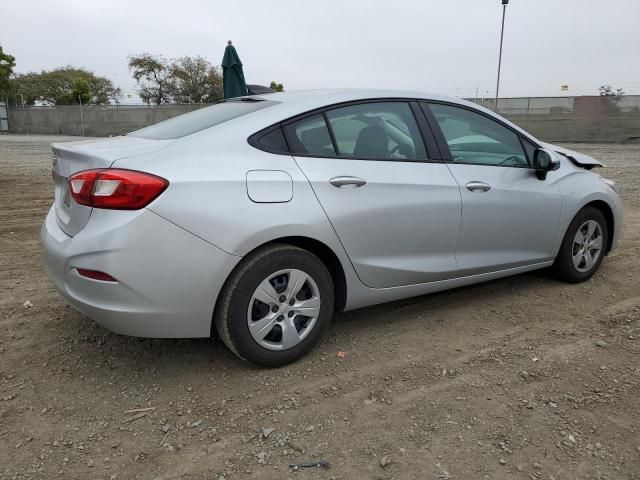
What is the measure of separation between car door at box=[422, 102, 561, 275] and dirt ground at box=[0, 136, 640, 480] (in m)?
0.43

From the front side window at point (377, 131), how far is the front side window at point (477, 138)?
27 cm

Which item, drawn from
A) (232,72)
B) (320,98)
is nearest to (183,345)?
(320,98)

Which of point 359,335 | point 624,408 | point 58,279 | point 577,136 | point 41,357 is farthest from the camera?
point 577,136

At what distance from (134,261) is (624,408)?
2449 millimetres

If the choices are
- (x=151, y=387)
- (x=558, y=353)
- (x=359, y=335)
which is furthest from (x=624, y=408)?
(x=151, y=387)

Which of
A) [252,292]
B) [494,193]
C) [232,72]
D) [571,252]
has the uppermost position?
[232,72]

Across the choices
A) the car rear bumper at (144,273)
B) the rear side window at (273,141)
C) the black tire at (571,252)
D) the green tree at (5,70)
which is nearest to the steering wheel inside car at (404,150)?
the rear side window at (273,141)

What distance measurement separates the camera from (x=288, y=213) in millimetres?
2707

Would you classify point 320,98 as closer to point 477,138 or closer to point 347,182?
point 347,182

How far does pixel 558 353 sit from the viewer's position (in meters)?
3.09

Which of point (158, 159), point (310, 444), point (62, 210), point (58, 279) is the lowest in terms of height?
point (310, 444)

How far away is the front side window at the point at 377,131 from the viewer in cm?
310

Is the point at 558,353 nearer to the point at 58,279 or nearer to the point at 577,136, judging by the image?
the point at 58,279

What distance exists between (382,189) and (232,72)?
651 cm
